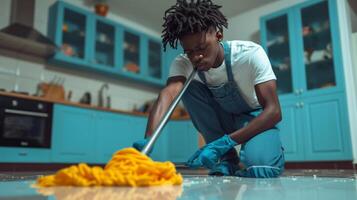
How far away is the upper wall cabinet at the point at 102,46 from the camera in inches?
122

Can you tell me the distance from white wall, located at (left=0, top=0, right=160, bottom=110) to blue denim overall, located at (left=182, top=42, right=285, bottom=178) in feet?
6.71

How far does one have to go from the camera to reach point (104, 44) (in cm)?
343

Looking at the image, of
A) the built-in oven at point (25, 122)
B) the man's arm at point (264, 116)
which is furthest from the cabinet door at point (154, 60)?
the man's arm at point (264, 116)

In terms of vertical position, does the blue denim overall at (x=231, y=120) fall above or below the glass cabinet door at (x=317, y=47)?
below

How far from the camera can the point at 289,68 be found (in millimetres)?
3102

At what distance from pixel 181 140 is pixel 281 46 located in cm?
131

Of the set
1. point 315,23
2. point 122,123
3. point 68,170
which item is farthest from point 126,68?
point 68,170

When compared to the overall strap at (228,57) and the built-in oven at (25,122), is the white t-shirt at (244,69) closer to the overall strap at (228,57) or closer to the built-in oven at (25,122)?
the overall strap at (228,57)

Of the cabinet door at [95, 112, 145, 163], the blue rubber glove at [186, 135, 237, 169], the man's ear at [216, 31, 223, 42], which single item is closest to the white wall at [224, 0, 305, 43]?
the cabinet door at [95, 112, 145, 163]

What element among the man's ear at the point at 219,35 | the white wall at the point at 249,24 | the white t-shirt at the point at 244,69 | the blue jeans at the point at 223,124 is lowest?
the blue jeans at the point at 223,124

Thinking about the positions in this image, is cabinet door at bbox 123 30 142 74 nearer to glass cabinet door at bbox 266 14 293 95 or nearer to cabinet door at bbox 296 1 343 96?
glass cabinet door at bbox 266 14 293 95

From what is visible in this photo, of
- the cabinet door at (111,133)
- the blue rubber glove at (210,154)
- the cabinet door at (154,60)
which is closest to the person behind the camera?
the blue rubber glove at (210,154)

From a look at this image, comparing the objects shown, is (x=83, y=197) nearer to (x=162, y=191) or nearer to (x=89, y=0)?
(x=162, y=191)

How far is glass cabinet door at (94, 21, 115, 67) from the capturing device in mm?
3395
